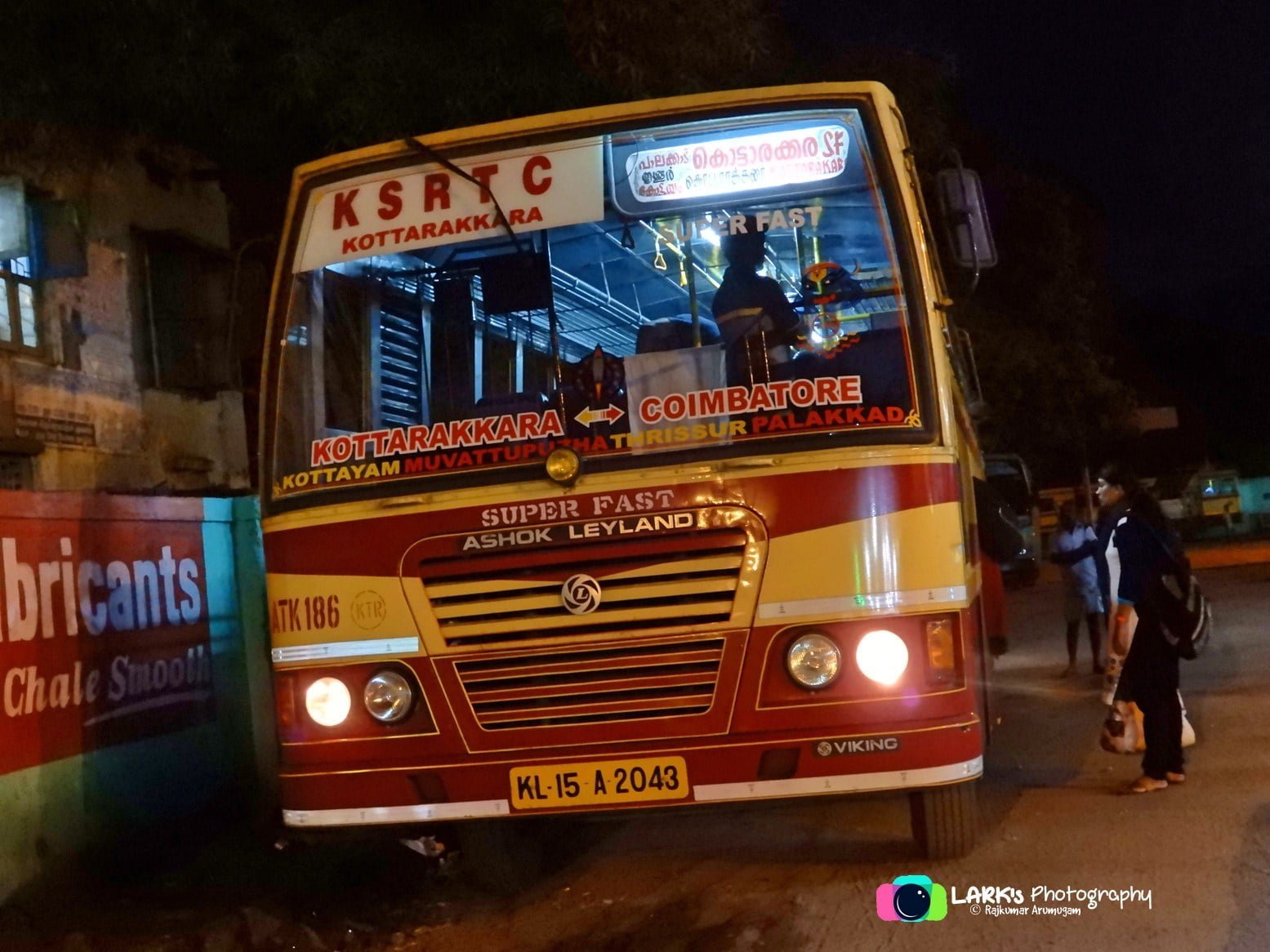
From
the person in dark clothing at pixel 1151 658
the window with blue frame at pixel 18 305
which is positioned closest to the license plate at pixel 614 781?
the person in dark clothing at pixel 1151 658

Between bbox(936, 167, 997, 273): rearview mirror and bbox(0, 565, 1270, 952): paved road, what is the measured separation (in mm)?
2109

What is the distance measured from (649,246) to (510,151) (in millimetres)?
678

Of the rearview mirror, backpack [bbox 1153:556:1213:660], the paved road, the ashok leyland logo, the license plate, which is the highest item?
the rearview mirror

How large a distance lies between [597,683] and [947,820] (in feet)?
5.14

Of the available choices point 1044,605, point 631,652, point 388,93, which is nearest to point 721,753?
point 631,652

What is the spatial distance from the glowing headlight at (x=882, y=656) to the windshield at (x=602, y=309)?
68cm

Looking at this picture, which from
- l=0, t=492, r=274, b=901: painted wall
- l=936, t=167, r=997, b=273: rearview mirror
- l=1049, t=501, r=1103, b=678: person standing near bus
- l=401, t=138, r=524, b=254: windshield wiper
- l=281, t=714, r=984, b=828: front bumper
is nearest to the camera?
l=281, t=714, r=984, b=828: front bumper

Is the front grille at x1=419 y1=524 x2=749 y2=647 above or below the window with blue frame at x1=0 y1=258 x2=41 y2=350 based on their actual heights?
below

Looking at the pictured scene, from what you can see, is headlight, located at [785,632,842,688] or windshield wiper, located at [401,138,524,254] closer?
headlight, located at [785,632,842,688]

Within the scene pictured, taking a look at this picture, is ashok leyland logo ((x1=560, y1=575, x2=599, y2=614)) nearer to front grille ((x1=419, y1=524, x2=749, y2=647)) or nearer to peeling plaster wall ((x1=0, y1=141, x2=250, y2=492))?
front grille ((x1=419, y1=524, x2=749, y2=647))

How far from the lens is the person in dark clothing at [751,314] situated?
188 inches

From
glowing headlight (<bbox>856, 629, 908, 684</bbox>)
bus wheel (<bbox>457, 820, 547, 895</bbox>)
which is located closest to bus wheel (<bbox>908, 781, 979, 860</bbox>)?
glowing headlight (<bbox>856, 629, 908, 684</bbox>)

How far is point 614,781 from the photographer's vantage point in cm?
464

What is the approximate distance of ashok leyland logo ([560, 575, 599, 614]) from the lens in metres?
4.65
